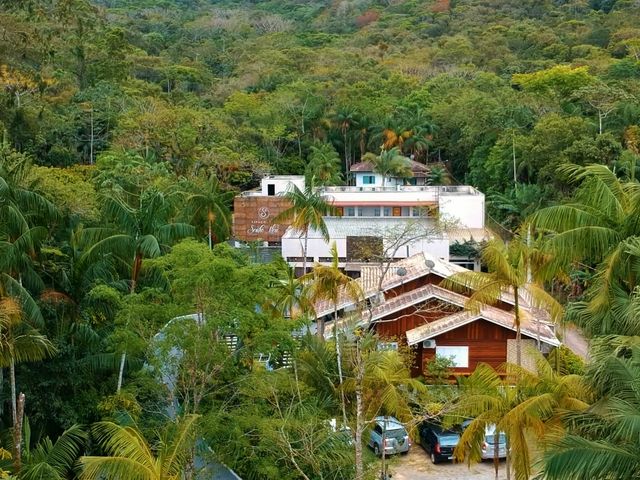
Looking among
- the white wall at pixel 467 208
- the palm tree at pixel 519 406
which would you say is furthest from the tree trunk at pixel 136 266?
the white wall at pixel 467 208

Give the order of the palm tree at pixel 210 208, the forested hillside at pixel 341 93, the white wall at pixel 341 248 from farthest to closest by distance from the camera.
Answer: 1. the forested hillside at pixel 341 93
2. the white wall at pixel 341 248
3. the palm tree at pixel 210 208

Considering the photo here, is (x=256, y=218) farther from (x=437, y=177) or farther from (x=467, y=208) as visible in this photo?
(x=437, y=177)

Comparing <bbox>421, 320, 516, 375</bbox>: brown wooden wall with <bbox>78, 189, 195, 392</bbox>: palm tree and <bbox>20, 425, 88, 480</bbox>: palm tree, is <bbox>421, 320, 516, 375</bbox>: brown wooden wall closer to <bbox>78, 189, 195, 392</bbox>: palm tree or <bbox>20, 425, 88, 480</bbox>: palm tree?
<bbox>78, 189, 195, 392</bbox>: palm tree

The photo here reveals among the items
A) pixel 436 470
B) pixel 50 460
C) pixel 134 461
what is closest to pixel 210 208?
pixel 436 470

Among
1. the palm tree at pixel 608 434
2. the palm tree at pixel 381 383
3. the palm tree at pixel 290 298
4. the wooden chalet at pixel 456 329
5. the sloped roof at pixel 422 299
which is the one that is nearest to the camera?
the palm tree at pixel 608 434

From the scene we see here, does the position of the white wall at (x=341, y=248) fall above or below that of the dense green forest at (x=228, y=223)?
below

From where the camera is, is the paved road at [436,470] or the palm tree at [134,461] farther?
the paved road at [436,470]

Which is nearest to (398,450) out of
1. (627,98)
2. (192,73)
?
(627,98)

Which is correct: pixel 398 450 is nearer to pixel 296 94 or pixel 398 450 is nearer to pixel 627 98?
pixel 627 98

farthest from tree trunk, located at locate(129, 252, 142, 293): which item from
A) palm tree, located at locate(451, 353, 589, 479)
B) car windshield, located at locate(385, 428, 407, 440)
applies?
palm tree, located at locate(451, 353, 589, 479)

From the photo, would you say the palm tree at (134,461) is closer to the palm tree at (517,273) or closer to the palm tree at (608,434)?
the palm tree at (608,434)
